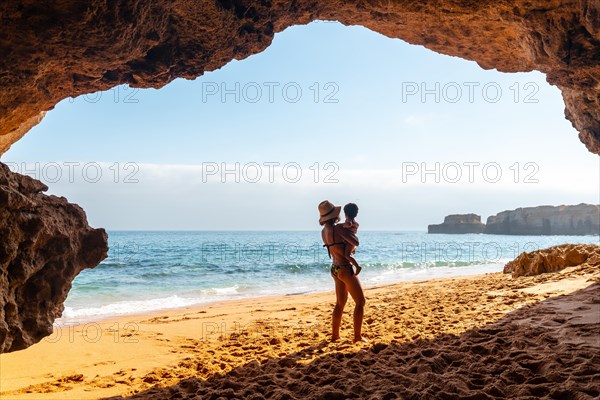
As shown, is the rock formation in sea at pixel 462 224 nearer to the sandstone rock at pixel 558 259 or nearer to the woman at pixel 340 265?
the sandstone rock at pixel 558 259

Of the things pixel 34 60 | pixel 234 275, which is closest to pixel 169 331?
pixel 34 60

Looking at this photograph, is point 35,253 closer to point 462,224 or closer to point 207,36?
point 207,36

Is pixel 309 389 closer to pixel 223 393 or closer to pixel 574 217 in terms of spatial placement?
pixel 223 393

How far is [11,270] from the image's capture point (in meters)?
3.67

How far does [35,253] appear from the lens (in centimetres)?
394

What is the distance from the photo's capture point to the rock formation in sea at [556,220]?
84.8 m

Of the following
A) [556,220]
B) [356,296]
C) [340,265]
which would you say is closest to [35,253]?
[340,265]

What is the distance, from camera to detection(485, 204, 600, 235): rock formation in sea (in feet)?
278

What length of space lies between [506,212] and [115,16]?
105993 millimetres

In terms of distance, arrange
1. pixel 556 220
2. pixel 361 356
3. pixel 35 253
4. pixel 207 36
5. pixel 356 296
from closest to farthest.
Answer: pixel 35 253 < pixel 361 356 < pixel 207 36 < pixel 356 296 < pixel 556 220

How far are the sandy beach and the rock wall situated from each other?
322 centimetres

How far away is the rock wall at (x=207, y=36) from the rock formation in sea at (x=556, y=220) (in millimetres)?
95612

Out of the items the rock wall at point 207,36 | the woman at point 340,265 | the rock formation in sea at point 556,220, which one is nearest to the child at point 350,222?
the woman at point 340,265

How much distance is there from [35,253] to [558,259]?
11.1 m
